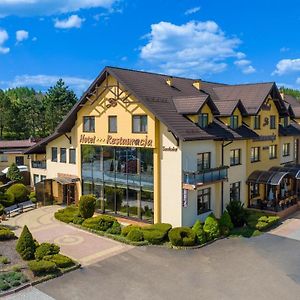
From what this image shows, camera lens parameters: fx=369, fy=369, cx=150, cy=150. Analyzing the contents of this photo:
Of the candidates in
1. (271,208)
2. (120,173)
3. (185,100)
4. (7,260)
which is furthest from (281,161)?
(7,260)

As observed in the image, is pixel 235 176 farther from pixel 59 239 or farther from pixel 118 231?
pixel 59 239

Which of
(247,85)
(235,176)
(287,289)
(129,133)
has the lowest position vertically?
(287,289)

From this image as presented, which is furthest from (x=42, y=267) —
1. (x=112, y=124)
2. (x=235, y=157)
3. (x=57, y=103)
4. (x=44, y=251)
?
(x=57, y=103)

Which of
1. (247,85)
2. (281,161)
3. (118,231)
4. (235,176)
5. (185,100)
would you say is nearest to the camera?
(118,231)

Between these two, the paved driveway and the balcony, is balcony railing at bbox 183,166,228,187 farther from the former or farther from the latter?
the paved driveway

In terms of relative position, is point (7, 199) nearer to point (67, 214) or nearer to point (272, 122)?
point (67, 214)

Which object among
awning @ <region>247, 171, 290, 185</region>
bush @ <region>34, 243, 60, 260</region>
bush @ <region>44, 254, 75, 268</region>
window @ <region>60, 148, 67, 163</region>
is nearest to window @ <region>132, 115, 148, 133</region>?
window @ <region>60, 148, 67, 163</region>

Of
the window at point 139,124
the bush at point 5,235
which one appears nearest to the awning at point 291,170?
the window at point 139,124
